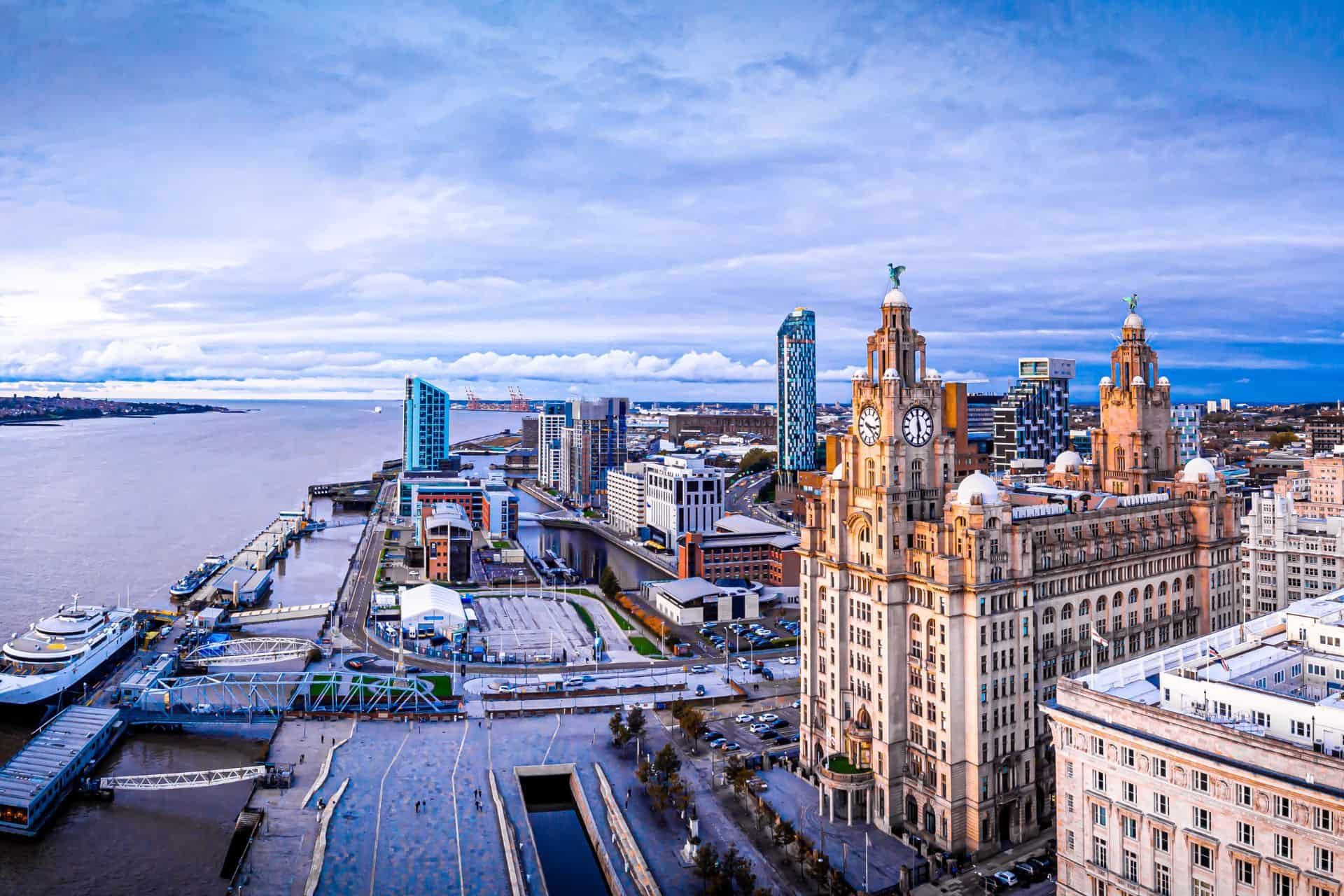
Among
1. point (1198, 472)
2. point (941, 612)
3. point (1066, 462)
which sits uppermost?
point (1066, 462)

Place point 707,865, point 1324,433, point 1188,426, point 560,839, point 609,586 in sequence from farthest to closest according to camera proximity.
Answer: point 1324,433, point 1188,426, point 609,586, point 560,839, point 707,865

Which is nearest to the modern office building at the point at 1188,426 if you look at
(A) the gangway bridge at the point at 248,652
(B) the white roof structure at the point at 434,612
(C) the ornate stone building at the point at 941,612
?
(C) the ornate stone building at the point at 941,612

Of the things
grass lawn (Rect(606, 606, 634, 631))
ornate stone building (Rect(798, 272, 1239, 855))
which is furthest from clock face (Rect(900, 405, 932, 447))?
grass lawn (Rect(606, 606, 634, 631))

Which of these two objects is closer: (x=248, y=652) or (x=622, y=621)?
(x=248, y=652)

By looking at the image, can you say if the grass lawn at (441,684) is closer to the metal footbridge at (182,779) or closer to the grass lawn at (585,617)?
the metal footbridge at (182,779)

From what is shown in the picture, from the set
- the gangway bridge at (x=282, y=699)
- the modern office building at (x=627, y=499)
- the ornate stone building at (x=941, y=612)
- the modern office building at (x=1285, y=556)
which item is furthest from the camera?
the modern office building at (x=627, y=499)

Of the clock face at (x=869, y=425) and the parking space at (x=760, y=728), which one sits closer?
the clock face at (x=869, y=425)

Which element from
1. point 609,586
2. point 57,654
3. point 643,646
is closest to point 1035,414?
point 609,586

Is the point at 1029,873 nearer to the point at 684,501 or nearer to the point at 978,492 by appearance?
the point at 978,492
